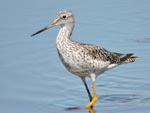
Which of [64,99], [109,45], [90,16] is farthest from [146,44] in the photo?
[64,99]

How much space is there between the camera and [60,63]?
42.0 feet

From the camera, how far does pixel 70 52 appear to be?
10297 mm

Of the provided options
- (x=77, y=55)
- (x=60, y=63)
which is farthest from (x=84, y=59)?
(x=60, y=63)

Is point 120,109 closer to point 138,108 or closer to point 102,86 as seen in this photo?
point 138,108

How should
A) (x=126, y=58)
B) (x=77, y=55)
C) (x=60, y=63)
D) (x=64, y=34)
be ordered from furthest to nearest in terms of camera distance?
(x=60, y=63) < (x=126, y=58) < (x=64, y=34) < (x=77, y=55)

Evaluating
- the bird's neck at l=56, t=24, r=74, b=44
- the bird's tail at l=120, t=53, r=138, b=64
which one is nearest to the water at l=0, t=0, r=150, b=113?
the bird's tail at l=120, t=53, r=138, b=64

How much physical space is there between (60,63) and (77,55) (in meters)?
2.51

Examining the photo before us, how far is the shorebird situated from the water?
2.09 feet

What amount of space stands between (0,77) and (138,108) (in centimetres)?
343

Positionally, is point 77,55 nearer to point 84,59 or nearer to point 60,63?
point 84,59

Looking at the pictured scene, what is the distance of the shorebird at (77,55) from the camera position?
10.3 m

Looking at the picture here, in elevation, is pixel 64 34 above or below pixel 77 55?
above

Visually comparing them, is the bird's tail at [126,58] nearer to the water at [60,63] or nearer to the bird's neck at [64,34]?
the water at [60,63]

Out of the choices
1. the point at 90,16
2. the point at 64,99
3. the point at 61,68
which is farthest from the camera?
the point at 90,16
